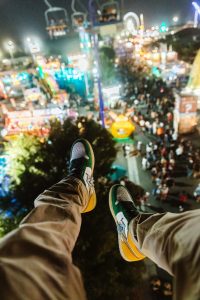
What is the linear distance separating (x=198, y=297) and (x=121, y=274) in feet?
24.3

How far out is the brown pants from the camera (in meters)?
1.55

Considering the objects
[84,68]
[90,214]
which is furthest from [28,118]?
[84,68]

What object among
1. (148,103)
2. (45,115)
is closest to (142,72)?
(148,103)

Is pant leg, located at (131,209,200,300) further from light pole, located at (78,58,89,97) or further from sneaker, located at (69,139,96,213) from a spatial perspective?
light pole, located at (78,58,89,97)

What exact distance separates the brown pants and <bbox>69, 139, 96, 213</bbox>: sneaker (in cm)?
148

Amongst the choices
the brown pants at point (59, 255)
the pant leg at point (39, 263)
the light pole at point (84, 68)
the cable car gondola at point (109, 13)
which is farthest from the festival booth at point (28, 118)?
the pant leg at point (39, 263)

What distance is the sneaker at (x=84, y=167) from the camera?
13.4 feet

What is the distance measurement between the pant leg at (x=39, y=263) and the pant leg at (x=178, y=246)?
2.28 feet

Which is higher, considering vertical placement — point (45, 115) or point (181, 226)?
point (181, 226)

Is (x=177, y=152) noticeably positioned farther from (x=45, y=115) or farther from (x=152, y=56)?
(x=152, y=56)

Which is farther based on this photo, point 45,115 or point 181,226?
point 45,115

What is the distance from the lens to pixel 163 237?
2.25 metres

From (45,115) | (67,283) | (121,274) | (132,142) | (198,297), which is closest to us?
(198,297)

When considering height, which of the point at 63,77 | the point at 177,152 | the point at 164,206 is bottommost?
the point at 164,206
